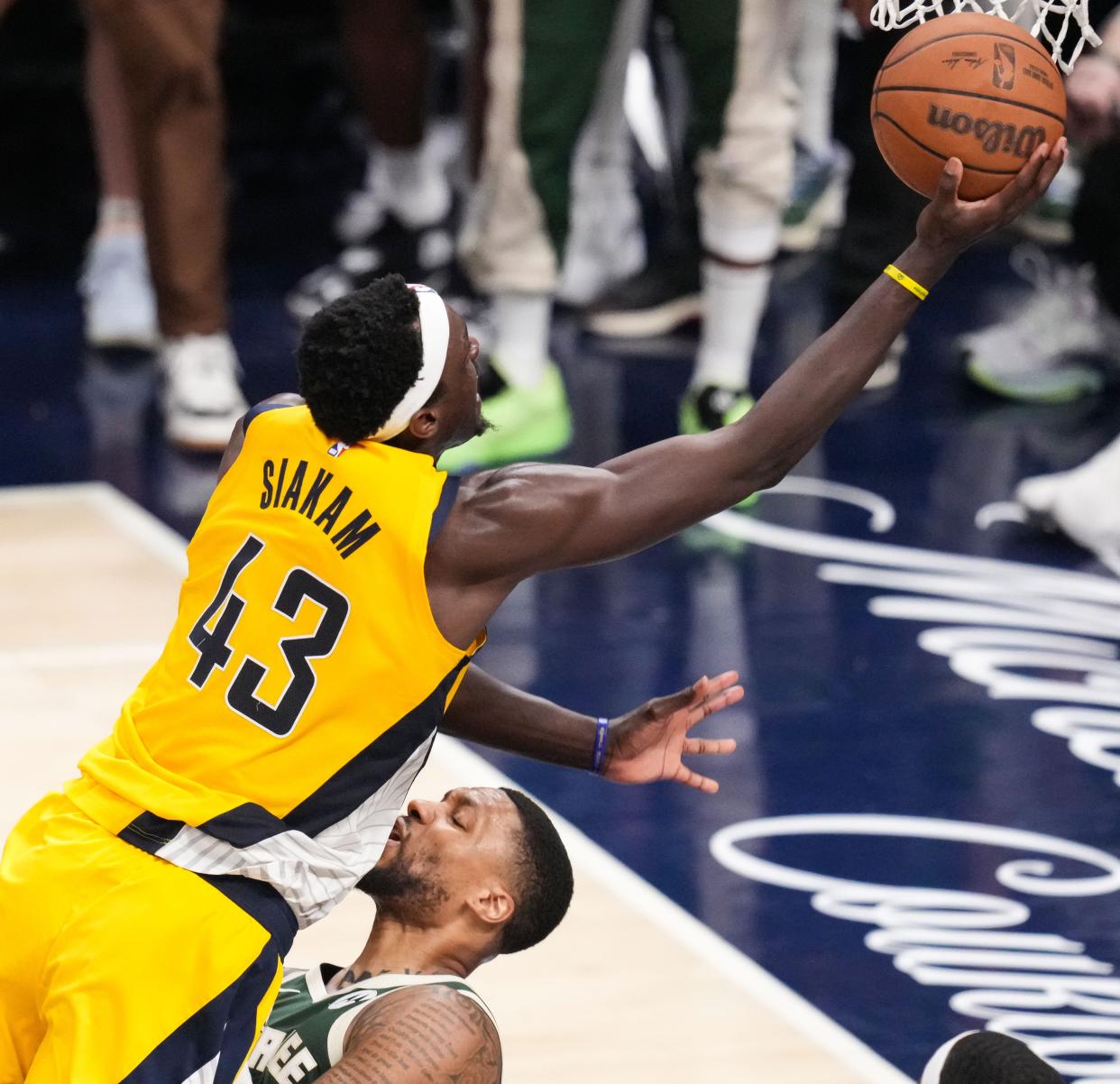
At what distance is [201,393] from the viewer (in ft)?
16.7

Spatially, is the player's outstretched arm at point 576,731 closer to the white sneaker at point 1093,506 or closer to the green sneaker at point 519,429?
the white sneaker at point 1093,506

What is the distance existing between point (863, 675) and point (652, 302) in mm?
2448

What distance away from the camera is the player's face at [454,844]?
241 cm

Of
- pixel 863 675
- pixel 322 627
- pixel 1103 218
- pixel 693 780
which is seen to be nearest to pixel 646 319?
pixel 1103 218

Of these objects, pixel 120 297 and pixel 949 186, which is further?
pixel 120 297

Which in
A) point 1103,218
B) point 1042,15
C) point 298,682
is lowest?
point 298,682

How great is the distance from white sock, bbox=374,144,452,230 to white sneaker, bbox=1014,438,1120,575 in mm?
2640

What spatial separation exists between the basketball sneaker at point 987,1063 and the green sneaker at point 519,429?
266 cm

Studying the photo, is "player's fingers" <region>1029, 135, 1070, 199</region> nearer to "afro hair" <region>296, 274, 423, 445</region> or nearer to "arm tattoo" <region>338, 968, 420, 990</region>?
"afro hair" <region>296, 274, 423, 445</region>

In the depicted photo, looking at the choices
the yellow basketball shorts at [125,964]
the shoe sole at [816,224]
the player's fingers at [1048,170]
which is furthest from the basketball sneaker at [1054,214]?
the yellow basketball shorts at [125,964]

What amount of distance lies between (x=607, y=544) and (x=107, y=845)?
0.61 m

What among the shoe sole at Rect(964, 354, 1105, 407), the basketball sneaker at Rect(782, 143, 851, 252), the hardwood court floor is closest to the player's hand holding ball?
the hardwood court floor

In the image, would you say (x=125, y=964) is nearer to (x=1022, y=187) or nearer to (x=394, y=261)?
(x=1022, y=187)

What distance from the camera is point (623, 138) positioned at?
633cm
